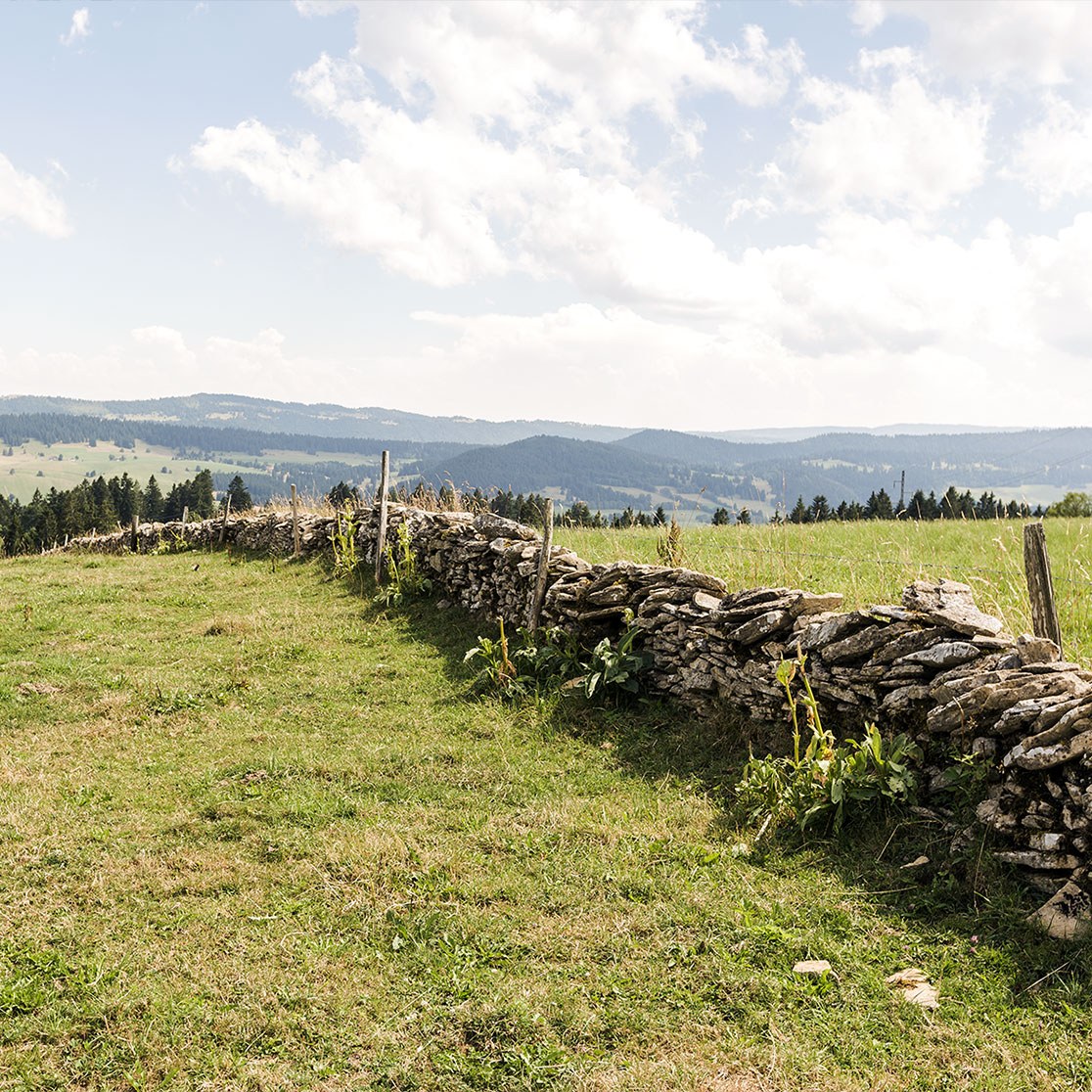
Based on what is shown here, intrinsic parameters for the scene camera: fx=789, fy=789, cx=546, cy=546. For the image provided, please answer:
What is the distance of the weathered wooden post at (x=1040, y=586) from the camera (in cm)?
664

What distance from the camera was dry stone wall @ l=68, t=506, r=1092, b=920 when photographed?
17.4 feet

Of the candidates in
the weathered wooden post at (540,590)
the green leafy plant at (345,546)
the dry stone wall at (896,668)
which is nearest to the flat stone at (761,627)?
the dry stone wall at (896,668)

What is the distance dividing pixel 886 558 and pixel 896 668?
706 cm

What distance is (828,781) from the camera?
6.54 meters

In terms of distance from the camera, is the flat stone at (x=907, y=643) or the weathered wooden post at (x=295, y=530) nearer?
the flat stone at (x=907, y=643)

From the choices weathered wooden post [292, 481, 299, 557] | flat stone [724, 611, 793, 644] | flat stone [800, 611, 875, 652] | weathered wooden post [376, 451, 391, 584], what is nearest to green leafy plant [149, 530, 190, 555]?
weathered wooden post [292, 481, 299, 557]

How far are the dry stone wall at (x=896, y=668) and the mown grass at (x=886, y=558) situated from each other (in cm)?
136

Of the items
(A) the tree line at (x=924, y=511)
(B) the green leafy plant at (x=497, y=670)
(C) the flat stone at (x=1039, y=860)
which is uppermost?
(A) the tree line at (x=924, y=511)

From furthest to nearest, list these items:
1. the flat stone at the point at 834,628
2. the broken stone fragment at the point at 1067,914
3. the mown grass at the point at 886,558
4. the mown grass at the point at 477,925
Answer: the mown grass at the point at 886,558
the flat stone at the point at 834,628
the broken stone fragment at the point at 1067,914
the mown grass at the point at 477,925

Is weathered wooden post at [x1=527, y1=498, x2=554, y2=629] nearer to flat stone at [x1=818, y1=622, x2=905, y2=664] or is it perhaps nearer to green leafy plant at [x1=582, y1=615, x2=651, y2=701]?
green leafy plant at [x1=582, y1=615, x2=651, y2=701]

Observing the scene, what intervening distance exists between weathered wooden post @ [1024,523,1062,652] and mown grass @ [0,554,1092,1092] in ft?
7.33

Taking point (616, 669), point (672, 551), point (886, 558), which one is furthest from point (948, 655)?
point (886, 558)

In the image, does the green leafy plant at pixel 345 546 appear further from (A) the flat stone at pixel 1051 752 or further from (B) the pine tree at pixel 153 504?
(B) the pine tree at pixel 153 504

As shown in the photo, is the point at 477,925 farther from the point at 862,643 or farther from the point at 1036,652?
the point at 1036,652
